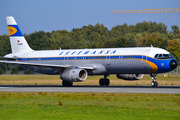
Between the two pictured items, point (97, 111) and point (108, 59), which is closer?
point (97, 111)

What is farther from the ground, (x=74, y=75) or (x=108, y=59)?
(x=108, y=59)

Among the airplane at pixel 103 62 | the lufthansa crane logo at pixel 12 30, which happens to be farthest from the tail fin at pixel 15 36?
the airplane at pixel 103 62

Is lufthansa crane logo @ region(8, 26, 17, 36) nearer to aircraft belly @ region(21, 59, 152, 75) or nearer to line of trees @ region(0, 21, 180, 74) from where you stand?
aircraft belly @ region(21, 59, 152, 75)

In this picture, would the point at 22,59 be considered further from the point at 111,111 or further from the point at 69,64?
the point at 111,111

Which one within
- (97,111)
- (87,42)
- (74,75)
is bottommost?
(97,111)

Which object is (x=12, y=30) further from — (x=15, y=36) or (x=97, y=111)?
(x=97, y=111)

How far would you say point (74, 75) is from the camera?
3353cm

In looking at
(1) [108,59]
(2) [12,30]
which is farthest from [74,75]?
(2) [12,30]

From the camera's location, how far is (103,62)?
35.4 metres

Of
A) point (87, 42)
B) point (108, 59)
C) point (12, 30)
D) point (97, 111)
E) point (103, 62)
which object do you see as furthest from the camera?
point (87, 42)

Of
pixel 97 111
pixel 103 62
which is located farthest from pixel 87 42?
pixel 97 111

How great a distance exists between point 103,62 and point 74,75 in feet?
12.7

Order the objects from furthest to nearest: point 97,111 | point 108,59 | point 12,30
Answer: point 12,30, point 108,59, point 97,111

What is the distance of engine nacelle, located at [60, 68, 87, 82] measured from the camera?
110 ft
